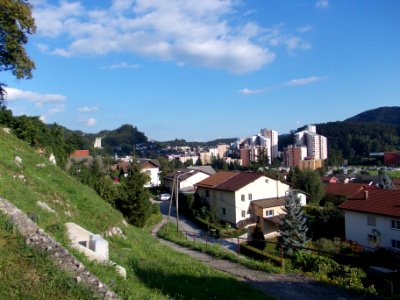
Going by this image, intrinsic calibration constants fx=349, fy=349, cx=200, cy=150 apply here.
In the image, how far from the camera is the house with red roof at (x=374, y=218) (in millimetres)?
28172

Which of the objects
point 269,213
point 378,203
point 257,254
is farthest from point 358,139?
point 257,254

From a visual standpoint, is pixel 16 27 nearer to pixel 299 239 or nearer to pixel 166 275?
pixel 166 275

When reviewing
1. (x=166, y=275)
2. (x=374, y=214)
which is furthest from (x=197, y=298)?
(x=374, y=214)

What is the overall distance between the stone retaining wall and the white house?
3378cm

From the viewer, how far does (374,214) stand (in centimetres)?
2933

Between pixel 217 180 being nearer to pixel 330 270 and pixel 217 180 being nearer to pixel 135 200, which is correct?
pixel 135 200

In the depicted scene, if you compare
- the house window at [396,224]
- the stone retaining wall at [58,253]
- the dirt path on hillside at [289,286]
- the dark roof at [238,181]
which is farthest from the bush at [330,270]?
the dark roof at [238,181]

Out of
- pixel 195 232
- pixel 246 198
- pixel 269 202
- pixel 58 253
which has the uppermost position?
pixel 58 253

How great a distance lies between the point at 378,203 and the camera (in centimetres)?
3038

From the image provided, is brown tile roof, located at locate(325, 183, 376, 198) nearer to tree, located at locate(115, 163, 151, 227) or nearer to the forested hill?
tree, located at locate(115, 163, 151, 227)

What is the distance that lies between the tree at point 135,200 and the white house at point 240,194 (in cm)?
1547

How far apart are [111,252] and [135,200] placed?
56.1 ft

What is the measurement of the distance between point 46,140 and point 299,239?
2671cm

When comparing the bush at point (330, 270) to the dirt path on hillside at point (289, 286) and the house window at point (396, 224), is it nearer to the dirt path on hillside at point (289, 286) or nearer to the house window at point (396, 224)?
the dirt path on hillside at point (289, 286)
